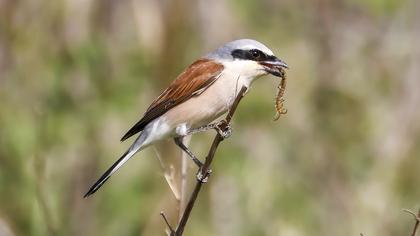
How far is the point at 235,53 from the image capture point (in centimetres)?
399

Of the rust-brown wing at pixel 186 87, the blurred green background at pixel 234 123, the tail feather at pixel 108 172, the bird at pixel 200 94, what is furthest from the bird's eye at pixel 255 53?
the tail feather at pixel 108 172

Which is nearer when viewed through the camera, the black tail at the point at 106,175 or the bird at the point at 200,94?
the black tail at the point at 106,175

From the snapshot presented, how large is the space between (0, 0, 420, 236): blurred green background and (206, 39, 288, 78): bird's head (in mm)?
350

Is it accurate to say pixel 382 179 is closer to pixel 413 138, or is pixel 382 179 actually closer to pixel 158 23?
pixel 413 138

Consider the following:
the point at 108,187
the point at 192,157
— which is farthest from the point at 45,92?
the point at 192,157

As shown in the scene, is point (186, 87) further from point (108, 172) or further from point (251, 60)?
point (108, 172)

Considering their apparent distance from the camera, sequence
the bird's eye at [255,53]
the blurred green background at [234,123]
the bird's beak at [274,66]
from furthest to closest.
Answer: the blurred green background at [234,123] → the bird's eye at [255,53] → the bird's beak at [274,66]

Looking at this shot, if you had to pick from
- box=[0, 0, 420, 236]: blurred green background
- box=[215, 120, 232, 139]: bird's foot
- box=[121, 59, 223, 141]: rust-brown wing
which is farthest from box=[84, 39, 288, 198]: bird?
box=[215, 120, 232, 139]: bird's foot

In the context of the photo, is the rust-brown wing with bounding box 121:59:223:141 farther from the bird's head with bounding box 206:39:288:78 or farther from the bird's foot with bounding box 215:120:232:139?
the bird's foot with bounding box 215:120:232:139

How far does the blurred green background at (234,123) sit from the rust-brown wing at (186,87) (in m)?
0.29

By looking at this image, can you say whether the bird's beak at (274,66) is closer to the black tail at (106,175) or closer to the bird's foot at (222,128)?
the bird's foot at (222,128)

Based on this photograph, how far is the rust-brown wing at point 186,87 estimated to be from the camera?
3.96 meters

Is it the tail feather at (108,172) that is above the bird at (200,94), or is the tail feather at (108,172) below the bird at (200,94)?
below

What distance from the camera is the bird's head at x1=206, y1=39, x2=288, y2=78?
380 cm
